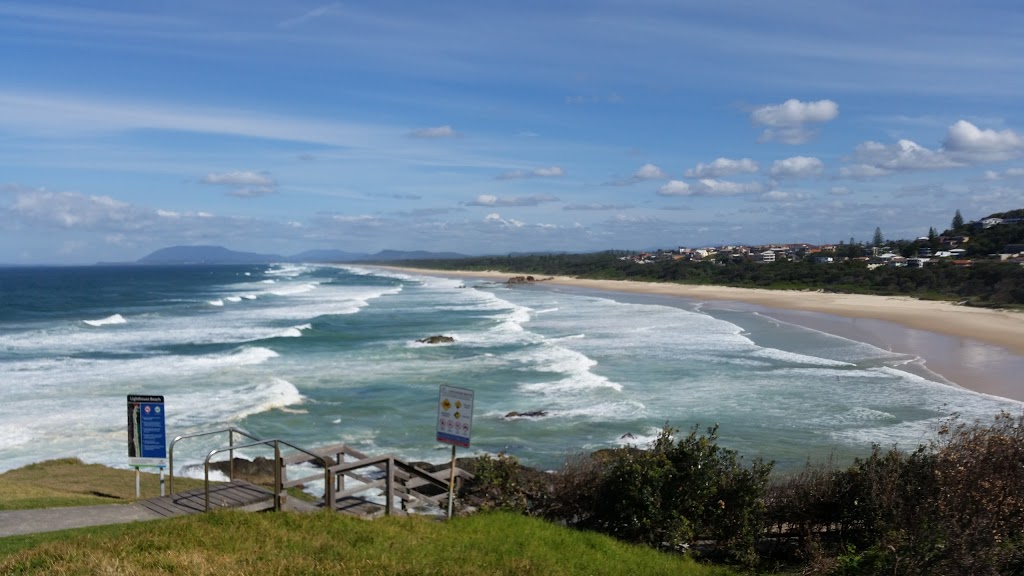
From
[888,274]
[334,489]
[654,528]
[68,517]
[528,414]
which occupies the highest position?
[888,274]

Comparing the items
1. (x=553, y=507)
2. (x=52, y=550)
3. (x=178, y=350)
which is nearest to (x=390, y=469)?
(x=553, y=507)

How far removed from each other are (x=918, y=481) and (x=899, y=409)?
13997mm

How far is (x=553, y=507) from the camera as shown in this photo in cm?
1127

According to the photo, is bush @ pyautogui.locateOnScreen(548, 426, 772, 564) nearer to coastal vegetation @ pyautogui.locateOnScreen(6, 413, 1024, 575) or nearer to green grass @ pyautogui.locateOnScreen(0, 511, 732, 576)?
coastal vegetation @ pyautogui.locateOnScreen(6, 413, 1024, 575)

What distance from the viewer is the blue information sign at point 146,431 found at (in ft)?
40.0

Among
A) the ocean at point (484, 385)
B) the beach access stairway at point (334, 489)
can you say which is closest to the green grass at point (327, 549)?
the beach access stairway at point (334, 489)

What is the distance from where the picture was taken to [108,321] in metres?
53.2

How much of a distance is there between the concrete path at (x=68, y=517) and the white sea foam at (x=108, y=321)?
43911 mm

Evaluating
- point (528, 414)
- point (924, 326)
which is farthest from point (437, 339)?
point (924, 326)

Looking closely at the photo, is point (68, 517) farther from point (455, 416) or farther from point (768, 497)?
point (768, 497)

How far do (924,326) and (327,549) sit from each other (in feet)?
142

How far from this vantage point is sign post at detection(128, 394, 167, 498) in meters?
12.2

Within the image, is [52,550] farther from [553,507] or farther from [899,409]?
[899,409]

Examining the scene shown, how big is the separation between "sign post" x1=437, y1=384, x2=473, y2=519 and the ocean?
767cm
